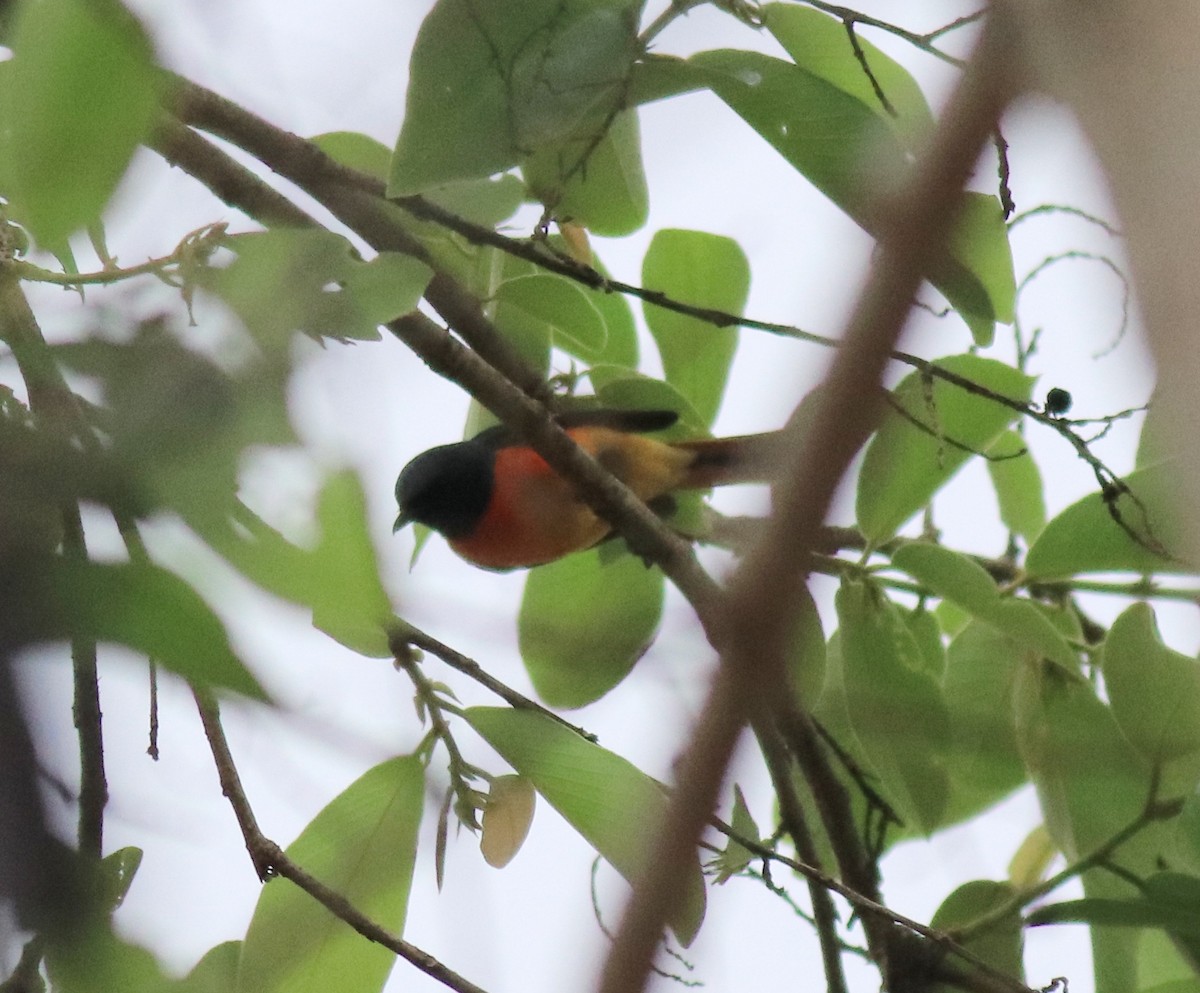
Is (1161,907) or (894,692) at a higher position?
(894,692)

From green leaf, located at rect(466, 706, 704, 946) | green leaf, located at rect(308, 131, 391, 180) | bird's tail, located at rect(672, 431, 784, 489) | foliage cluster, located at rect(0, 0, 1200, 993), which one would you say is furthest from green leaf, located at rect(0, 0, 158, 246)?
bird's tail, located at rect(672, 431, 784, 489)

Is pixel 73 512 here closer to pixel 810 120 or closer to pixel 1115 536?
pixel 810 120

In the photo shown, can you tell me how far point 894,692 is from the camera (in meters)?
1.72

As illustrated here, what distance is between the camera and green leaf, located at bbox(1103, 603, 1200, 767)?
1581 millimetres

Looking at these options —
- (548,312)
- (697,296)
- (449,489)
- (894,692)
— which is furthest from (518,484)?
(894,692)

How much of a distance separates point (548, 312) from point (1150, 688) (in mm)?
881

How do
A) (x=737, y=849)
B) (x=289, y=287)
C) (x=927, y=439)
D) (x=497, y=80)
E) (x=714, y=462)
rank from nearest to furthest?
(x=289, y=287) → (x=497, y=80) → (x=737, y=849) → (x=927, y=439) → (x=714, y=462)

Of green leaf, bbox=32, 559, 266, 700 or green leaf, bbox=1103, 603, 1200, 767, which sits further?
green leaf, bbox=1103, 603, 1200, 767

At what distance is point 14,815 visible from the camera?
540mm

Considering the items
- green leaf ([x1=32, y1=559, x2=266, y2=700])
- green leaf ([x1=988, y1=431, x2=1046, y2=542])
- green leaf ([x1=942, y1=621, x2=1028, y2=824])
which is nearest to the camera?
green leaf ([x1=32, y1=559, x2=266, y2=700])

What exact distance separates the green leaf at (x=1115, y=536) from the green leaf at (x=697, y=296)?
561mm

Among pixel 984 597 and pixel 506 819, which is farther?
pixel 984 597

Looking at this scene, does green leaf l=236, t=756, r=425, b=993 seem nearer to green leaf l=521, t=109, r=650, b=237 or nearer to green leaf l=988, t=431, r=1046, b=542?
green leaf l=521, t=109, r=650, b=237

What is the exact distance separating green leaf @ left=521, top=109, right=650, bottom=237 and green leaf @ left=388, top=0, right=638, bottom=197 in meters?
0.30
